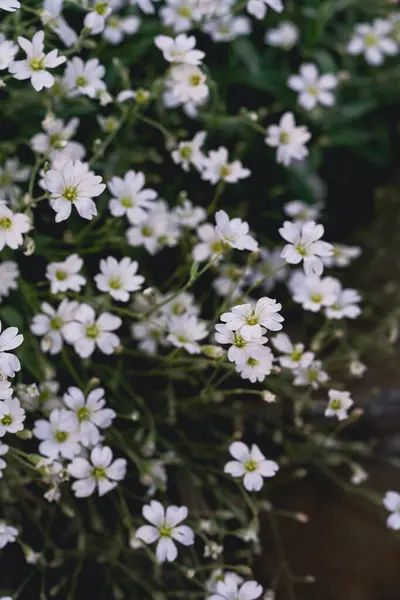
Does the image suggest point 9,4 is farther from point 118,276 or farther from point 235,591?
point 235,591

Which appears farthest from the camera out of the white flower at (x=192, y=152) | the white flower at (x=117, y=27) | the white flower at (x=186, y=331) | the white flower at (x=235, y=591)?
the white flower at (x=117, y=27)

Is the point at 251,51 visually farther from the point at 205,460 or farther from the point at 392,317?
the point at 205,460

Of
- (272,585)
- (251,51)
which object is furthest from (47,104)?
(272,585)

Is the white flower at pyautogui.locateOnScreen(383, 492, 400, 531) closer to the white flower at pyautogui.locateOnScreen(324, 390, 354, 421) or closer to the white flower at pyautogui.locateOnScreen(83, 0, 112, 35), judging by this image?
the white flower at pyautogui.locateOnScreen(324, 390, 354, 421)

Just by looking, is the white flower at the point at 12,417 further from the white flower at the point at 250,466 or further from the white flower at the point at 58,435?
the white flower at the point at 250,466

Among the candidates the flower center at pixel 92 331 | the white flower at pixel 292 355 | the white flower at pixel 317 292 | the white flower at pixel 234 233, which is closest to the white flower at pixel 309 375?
the white flower at pixel 292 355

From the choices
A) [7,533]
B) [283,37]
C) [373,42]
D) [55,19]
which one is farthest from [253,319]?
[373,42]
